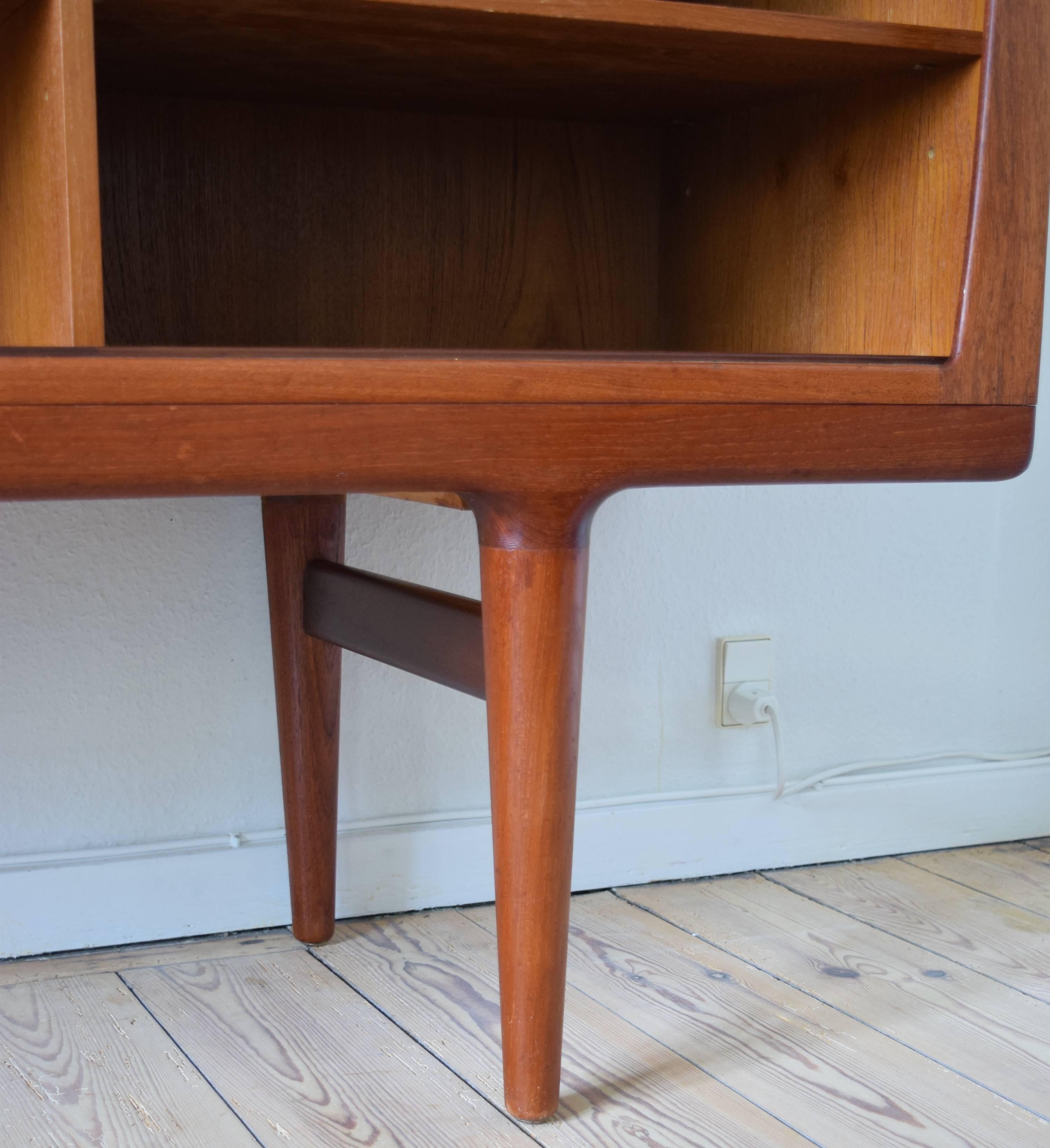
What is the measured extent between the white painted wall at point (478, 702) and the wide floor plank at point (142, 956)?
0.05 feet

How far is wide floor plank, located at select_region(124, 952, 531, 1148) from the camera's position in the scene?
0.79 metres

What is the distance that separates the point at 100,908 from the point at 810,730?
2.41ft

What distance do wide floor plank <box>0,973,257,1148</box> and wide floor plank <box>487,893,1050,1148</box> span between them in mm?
321

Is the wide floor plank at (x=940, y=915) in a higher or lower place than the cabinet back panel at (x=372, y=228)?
lower

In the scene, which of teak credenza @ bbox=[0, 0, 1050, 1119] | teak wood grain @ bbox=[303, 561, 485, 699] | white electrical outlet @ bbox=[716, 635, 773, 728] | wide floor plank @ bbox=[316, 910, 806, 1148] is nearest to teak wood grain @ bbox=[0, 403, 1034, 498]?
teak credenza @ bbox=[0, 0, 1050, 1119]

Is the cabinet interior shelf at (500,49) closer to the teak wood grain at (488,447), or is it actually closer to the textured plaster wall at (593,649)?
the teak wood grain at (488,447)

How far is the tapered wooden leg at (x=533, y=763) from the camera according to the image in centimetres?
72

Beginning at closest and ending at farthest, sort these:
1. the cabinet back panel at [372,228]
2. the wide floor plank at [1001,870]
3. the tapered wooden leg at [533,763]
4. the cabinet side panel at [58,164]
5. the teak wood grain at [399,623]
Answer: the cabinet side panel at [58,164], the tapered wooden leg at [533,763], the teak wood grain at [399,623], the cabinet back panel at [372,228], the wide floor plank at [1001,870]

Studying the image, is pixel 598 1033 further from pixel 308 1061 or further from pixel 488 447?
pixel 488 447

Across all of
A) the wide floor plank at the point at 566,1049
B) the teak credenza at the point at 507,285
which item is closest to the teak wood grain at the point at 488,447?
the teak credenza at the point at 507,285

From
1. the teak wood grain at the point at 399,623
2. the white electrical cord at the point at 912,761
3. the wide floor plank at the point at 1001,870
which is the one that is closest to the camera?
the teak wood grain at the point at 399,623

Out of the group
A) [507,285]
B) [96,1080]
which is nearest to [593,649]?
[507,285]

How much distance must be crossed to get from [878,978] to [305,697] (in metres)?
0.53

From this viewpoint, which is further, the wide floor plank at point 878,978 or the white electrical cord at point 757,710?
the white electrical cord at point 757,710
